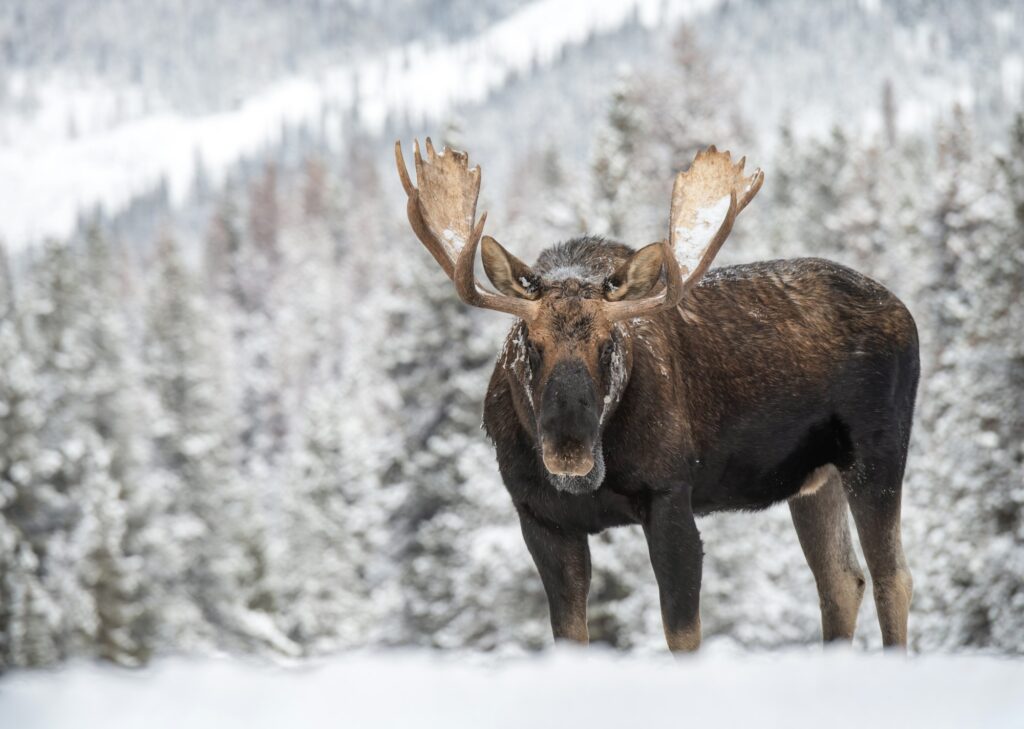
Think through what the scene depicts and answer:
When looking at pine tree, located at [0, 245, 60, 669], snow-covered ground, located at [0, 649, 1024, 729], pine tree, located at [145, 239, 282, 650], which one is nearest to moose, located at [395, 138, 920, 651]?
snow-covered ground, located at [0, 649, 1024, 729]

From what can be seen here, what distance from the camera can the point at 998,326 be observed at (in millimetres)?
21766

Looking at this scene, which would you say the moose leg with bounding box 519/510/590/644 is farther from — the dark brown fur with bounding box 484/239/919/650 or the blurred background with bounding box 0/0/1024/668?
the blurred background with bounding box 0/0/1024/668

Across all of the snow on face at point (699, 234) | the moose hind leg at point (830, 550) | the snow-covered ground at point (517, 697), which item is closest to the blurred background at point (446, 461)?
the moose hind leg at point (830, 550)

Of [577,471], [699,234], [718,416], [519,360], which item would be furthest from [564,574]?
[699,234]

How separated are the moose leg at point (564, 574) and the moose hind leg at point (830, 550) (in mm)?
1493

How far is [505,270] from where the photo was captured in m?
5.32

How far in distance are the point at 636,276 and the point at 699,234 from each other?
2.54 ft

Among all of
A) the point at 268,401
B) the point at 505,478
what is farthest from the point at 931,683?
the point at 268,401

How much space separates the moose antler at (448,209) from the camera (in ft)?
18.2

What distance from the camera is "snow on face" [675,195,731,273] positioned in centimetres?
584

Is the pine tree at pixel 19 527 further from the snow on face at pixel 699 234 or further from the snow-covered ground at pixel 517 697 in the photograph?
the snow-covered ground at pixel 517 697

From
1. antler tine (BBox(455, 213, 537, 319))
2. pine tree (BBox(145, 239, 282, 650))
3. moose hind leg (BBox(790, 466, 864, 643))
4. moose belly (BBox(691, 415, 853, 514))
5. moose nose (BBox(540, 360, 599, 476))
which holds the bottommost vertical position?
pine tree (BBox(145, 239, 282, 650))

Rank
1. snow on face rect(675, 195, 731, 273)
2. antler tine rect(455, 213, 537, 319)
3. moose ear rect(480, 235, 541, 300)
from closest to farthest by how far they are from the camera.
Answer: moose ear rect(480, 235, 541, 300)
antler tine rect(455, 213, 537, 319)
snow on face rect(675, 195, 731, 273)

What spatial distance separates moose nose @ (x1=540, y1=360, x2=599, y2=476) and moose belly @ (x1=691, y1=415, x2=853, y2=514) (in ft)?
3.03
